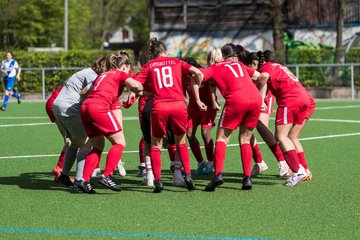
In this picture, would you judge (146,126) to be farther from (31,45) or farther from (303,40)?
(31,45)

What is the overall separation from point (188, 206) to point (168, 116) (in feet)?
4.76

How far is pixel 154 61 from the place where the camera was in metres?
11.1

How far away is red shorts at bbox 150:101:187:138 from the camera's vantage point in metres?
10.9

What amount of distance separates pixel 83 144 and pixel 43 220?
2.63 meters

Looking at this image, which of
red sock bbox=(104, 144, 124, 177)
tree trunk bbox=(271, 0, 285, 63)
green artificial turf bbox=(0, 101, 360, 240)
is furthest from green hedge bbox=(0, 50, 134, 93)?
red sock bbox=(104, 144, 124, 177)

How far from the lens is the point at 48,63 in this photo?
37938 mm

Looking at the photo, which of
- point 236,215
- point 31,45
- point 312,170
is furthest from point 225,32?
point 236,215

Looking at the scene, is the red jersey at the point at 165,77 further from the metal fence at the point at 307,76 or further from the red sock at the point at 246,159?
the metal fence at the point at 307,76

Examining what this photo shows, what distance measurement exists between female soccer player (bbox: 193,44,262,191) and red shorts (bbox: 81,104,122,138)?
1.15m

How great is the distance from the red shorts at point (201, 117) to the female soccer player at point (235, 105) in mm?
2130

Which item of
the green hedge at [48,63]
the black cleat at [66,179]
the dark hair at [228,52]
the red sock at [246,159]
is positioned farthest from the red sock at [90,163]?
the green hedge at [48,63]

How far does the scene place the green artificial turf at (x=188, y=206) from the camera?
8430 mm

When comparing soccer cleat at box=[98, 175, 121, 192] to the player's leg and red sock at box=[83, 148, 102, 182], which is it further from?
the player's leg

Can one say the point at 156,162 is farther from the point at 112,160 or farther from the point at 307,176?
the point at 307,176
